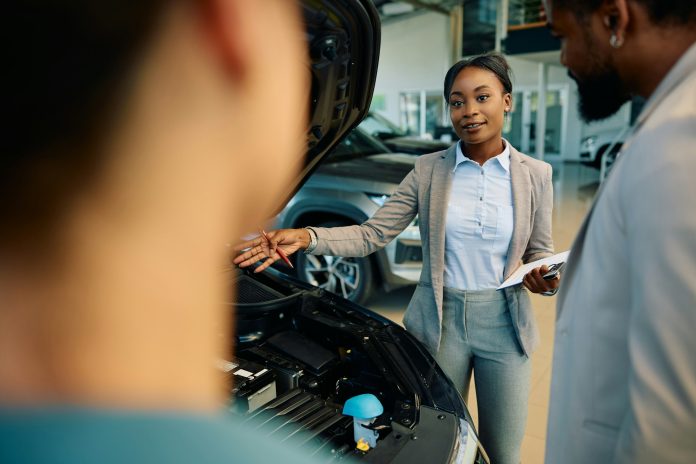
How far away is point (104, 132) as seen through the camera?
0.38m

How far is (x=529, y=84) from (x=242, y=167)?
16.2 meters


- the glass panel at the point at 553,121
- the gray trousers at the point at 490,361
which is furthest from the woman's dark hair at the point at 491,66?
the glass panel at the point at 553,121

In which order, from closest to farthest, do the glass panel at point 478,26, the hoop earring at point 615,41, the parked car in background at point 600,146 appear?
the hoop earring at point 615,41
the parked car in background at point 600,146
the glass panel at point 478,26

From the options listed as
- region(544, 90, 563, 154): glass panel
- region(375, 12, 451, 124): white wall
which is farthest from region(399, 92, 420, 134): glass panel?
region(544, 90, 563, 154): glass panel

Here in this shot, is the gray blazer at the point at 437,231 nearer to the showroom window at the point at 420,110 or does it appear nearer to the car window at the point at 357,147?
the car window at the point at 357,147

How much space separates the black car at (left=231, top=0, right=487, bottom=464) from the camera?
4.21 ft

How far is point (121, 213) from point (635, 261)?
0.70 metres

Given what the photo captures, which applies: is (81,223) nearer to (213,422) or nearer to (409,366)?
(213,422)

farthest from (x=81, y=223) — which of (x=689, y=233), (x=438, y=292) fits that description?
(x=438, y=292)

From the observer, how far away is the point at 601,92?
0.95 metres

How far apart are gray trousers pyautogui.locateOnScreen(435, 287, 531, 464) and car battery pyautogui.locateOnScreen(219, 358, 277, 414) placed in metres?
0.64

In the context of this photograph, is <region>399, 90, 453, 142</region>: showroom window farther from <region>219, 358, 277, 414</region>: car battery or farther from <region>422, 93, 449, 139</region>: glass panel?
<region>219, 358, 277, 414</region>: car battery

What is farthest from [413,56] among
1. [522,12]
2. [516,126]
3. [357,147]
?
[357,147]

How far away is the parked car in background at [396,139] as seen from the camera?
522 cm
